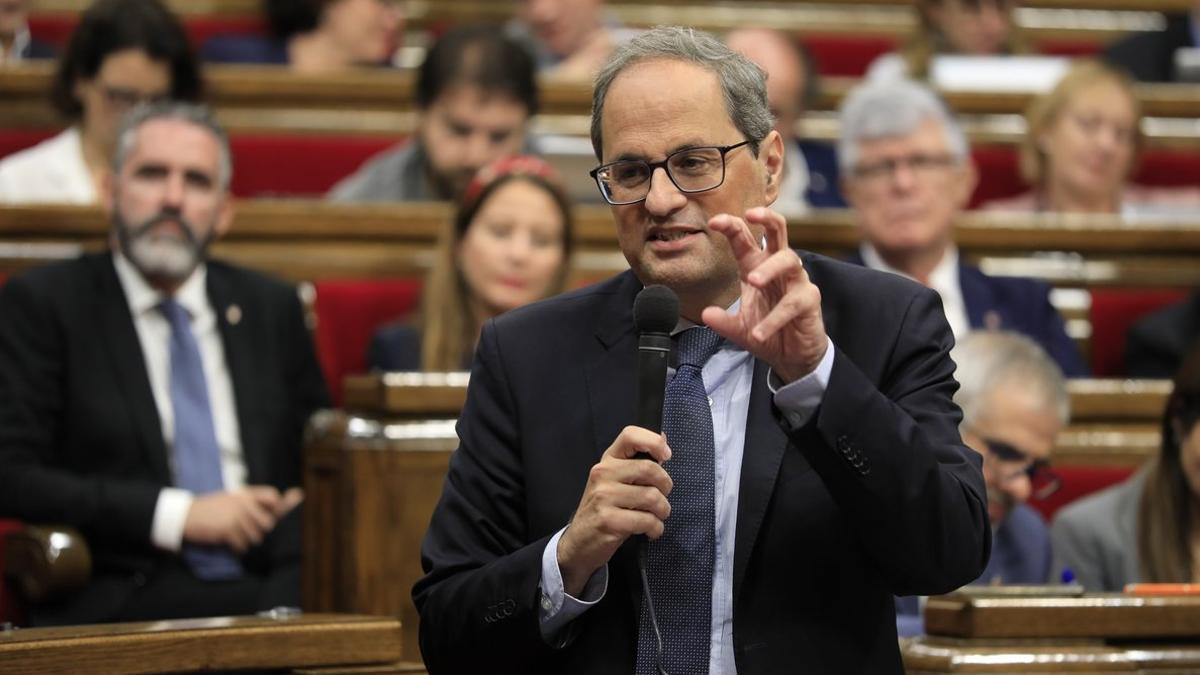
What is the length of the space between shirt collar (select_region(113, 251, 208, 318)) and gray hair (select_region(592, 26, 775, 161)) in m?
1.16

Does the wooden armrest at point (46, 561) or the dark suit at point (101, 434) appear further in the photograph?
the dark suit at point (101, 434)

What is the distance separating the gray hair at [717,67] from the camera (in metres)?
1.21

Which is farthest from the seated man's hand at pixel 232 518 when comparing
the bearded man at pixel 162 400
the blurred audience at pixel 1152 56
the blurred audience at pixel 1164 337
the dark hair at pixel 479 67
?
the blurred audience at pixel 1152 56

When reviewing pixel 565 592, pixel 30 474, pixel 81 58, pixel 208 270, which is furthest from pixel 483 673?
pixel 81 58

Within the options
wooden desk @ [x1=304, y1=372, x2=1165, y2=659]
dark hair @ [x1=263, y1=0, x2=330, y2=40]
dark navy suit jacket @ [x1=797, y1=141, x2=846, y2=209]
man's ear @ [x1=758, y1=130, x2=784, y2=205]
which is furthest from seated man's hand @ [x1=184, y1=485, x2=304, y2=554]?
dark hair @ [x1=263, y1=0, x2=330, y2=40]

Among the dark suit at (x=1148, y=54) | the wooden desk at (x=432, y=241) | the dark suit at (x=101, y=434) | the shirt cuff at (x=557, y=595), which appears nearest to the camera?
the shirt cuff at (x=557, y=595)

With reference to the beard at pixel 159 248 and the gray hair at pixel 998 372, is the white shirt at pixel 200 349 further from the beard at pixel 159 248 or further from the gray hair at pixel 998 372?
the gray hair at pixel 998 372

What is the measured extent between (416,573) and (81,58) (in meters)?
1.29

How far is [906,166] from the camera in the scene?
8.58ft

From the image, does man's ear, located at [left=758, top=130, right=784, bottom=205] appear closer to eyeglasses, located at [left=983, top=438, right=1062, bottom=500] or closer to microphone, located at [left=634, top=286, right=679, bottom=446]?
microphone, located at [left=634, top=286, right=679, bottom=446]

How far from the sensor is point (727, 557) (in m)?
1.20

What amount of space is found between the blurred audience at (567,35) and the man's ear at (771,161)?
229 cm

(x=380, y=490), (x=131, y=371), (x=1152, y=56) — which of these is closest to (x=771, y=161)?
(x=380, y=490)

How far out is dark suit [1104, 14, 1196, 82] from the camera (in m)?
3.96
